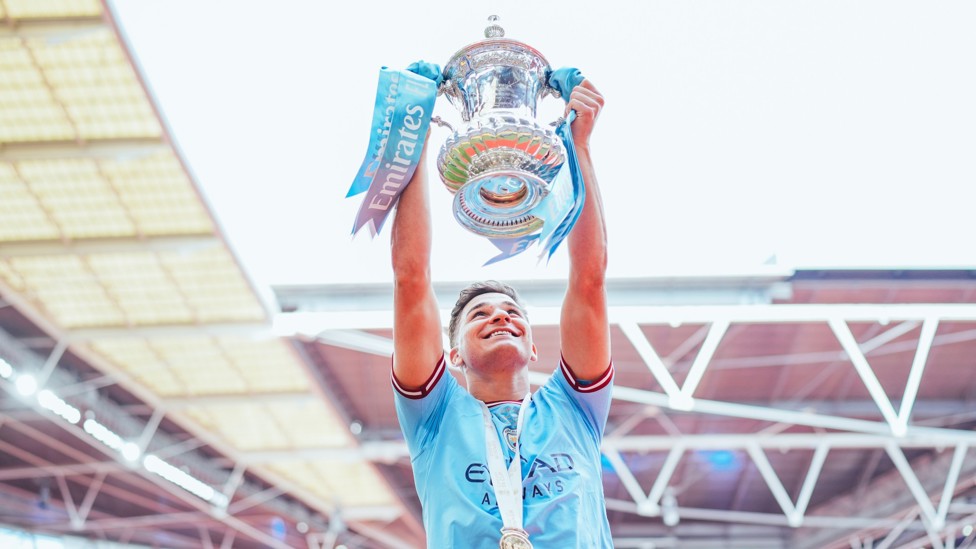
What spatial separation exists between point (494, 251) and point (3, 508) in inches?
1051

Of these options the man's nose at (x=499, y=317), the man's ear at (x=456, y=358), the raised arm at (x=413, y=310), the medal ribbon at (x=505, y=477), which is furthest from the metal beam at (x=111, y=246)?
the medal ribbon at (x=505, y=477)

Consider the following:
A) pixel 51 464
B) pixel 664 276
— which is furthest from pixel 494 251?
pixel 51 464

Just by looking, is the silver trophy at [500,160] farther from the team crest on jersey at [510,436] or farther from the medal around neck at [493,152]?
the team crest on jersey at [510,436]

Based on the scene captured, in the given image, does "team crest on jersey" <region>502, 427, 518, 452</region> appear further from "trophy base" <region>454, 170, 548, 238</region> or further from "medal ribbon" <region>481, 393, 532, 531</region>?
"trophy base" <region>454, 170, 548, 238</region>

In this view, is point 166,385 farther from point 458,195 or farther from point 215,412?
point 458,195

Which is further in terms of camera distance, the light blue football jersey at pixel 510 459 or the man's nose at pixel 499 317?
the man's nose at pixel 499 317

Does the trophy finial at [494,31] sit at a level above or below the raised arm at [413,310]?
above

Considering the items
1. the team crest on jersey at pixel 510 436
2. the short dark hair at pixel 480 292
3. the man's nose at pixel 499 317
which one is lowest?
the team crest on jersey at pixel 510 436

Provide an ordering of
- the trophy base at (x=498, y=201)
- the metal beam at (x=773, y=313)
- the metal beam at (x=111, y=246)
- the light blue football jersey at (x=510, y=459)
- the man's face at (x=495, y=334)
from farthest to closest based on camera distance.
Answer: the metal beam at (x=111, y=246)
the metal beam at (x=773, y=313)
the trophy base at (x=498, y=201)
the man's face at (x=495, y=334)
the light blue football jersey at (x=510, y=459)

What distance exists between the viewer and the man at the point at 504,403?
8.57 ft

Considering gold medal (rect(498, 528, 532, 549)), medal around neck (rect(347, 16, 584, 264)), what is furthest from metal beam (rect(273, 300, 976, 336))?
gold medal (rect(498, 528, 532, 549))

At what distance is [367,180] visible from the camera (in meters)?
3.17

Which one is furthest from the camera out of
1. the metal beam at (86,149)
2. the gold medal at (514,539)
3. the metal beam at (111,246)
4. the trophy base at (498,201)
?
the metal beam at (111,246)

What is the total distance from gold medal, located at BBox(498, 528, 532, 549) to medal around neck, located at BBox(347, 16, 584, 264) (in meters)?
1.02
